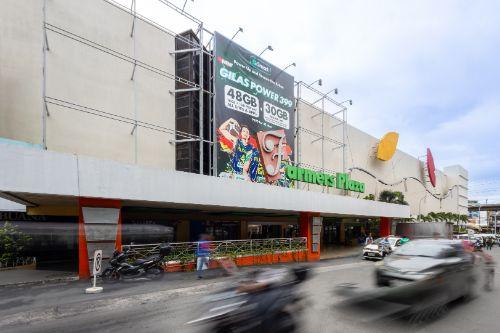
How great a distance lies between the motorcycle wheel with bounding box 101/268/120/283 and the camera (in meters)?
12.8

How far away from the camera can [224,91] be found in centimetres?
2386

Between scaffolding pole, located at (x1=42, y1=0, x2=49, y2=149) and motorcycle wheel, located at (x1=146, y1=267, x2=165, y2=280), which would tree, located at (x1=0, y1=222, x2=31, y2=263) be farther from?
motorcycle wheel, located at (x1=146, y1=267, x2=165, y2=280)

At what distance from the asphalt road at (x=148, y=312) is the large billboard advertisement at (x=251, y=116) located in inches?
529

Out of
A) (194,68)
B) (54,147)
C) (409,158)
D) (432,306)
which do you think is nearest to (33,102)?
(54,147)

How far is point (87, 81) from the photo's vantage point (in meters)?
19.2

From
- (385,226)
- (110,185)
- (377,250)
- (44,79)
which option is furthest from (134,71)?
(385,226)

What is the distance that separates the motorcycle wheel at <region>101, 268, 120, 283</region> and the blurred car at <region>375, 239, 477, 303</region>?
8.64 m

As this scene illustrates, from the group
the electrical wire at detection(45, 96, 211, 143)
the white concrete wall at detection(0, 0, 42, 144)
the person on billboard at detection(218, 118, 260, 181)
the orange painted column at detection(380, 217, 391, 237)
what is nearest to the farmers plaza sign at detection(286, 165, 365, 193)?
the person on billboard at detection(218, 118, 260, 181)

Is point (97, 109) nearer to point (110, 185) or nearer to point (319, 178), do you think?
point (110, 185)

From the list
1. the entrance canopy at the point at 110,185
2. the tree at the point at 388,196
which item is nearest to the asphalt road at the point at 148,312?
the entrance canopy at the point at 110,185

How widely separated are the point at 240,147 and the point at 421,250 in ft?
55.6

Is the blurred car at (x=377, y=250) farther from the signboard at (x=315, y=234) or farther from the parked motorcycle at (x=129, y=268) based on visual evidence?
the parked motorcycle at (x=129, y=268)

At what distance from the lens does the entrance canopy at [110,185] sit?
35.3 feet

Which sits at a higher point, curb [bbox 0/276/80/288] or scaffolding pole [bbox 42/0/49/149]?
scaffolding pole [bbox 42/0/49/149]
